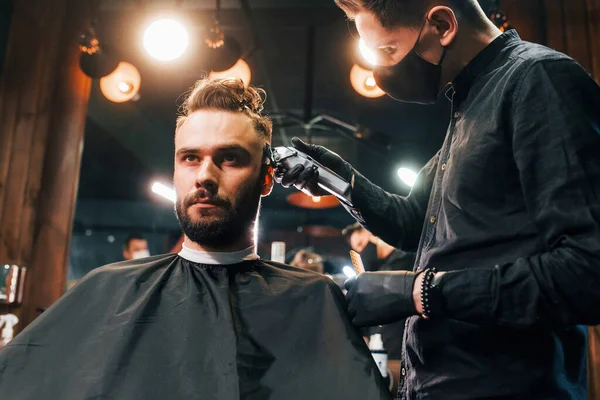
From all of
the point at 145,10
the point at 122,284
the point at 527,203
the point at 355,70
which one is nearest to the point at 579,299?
the point at 527,203

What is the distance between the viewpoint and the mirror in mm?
3008

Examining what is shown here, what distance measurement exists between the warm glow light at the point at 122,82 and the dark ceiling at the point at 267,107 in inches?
7.5

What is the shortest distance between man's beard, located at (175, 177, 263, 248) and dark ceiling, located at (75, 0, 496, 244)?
1.34ft

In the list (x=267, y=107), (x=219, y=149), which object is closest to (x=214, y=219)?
(x=219, y=149)

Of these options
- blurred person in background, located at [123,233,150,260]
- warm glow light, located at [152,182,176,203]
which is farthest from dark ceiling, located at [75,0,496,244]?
blurred person in background, located at [123,233,150,260]

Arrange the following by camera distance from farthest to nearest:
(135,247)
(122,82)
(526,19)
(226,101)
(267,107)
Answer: (267,107), (135,247), (122,82), (526,19), (226,101)

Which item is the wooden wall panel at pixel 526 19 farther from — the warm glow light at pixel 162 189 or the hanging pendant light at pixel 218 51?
the warm glow light at pixel 162 189

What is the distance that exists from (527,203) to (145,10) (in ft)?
12.2

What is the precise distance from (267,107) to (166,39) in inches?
122

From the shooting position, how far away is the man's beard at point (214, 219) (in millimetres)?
1584

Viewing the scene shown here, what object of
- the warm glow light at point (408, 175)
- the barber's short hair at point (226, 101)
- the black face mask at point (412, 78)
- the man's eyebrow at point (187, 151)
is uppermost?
the warm glow light at point (408, 175)

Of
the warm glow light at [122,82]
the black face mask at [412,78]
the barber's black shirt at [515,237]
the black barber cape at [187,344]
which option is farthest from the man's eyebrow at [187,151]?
the warm glow light at [122,82]

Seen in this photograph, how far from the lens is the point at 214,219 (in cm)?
158

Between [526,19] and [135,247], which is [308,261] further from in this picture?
[135,247]
